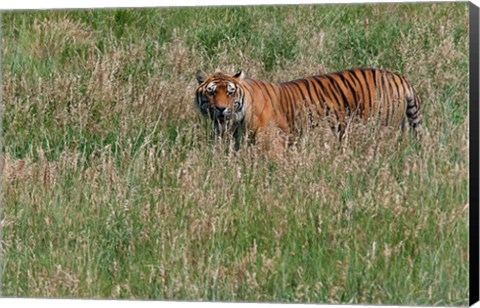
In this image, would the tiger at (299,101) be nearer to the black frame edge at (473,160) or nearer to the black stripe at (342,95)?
the black stripe at (342,95)

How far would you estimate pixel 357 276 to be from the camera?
8.05 metres

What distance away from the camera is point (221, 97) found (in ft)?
29.2

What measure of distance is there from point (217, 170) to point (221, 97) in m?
0.49

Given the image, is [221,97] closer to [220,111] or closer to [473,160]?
[220,111]

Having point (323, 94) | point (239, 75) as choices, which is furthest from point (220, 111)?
point (323, 94)

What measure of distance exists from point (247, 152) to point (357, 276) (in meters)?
1.02

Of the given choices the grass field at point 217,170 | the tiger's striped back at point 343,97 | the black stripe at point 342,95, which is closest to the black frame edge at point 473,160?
the grass field at point 217,170

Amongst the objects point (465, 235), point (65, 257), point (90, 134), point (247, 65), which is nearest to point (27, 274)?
point (65, 257)

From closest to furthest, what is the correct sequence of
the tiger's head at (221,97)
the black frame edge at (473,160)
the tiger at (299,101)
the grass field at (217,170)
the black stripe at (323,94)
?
the black frame edge at (473,160), the grass field at (217,170), the tiger at (299,101), the black stripe at (323,94), the tiger's head at (221,97)

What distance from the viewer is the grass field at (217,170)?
809cm

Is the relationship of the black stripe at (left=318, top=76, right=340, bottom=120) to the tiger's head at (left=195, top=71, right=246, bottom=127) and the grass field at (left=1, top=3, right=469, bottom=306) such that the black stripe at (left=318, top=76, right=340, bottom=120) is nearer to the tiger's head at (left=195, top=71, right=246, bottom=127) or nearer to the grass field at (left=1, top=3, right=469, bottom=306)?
the grass field at (left=1, top=3, right=469, bottom=306)

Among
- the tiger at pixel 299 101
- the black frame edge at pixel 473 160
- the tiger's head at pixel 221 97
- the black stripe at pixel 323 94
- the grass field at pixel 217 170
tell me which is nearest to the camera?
the black frame edge at pixel 473 160

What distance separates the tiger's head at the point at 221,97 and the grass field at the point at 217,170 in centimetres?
6

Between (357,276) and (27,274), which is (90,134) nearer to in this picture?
(27,274)
